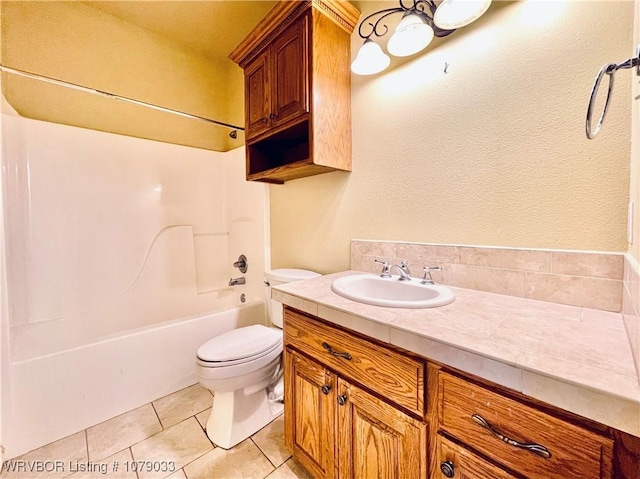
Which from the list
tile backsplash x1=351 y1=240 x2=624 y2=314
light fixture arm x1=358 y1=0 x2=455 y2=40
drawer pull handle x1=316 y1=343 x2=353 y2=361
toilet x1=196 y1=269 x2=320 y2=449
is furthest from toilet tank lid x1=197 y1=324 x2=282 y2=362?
light fixture arm x1=358 y1=0 x2=455 y2=40

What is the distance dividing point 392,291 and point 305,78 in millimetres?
1099

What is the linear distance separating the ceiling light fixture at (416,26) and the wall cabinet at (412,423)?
1.19 metres

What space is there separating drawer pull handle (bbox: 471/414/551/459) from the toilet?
101 cm

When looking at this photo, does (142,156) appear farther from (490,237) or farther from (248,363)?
(490,237)

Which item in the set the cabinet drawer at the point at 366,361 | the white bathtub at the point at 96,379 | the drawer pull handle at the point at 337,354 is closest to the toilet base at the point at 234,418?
the white bathtub at the point at 96,379

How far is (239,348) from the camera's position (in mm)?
1289

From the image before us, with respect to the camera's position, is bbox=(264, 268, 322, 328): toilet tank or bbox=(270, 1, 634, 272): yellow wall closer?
bbox=(270, 1, 634, 272): yellow wall

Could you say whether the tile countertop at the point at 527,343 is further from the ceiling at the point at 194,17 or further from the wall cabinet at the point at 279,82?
the ceiling at the point at 194,17

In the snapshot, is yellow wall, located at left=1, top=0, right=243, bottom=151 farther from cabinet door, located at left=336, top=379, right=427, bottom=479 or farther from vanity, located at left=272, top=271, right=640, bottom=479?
cabinet door, located at left=336, top=379, right=427, bottom=479

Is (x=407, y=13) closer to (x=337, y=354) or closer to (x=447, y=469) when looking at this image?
(x=337, y=354)

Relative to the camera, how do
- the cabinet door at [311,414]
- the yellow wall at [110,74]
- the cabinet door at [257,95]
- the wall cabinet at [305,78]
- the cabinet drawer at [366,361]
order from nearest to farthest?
the cabinet drawer at [366,361] < the cabinet door at [311,414] < the wall cabinet at [305,78] < the cabinet door at [257,95] < the yellow wall at [110,74]

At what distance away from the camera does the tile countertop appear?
40 centimetres

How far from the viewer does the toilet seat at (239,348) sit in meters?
1.20

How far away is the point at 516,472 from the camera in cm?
49
